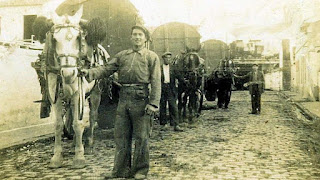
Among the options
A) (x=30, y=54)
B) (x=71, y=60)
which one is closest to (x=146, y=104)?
(x=71, y=60)

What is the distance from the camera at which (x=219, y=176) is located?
514cm

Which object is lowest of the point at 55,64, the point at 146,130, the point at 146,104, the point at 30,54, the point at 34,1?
the point at 146,130

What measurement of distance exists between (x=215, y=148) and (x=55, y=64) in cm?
387

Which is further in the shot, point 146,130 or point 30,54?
point 30,54

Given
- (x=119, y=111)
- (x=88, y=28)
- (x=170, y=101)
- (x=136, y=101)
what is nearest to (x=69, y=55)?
(x=88, y=28)

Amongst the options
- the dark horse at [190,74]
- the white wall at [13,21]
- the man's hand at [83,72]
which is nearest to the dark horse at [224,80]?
the dark horse at [190,74]

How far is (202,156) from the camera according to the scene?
6.61 m

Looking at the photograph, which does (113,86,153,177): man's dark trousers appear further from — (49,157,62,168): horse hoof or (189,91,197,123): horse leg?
(189,91,197,123): horse leg

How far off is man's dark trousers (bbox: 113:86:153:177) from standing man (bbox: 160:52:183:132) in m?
4.95

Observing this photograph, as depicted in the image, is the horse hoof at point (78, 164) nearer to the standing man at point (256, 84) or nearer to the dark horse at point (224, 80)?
the standing man at point (256, 84)

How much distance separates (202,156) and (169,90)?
427cm

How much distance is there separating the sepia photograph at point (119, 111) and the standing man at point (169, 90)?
4cm

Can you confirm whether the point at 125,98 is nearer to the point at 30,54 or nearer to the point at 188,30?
the point at 30,54

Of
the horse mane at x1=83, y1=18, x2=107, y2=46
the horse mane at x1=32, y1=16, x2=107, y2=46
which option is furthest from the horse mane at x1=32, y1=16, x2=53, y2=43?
the horse mane at x1=83, y1=18, x2=107, y2=46
